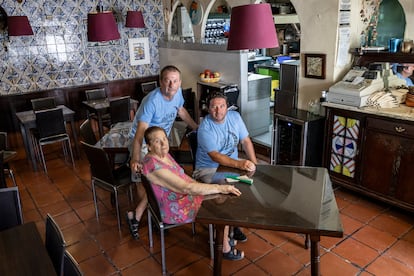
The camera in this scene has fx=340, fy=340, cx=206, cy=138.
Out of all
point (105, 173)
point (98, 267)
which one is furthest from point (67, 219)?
point (98, 267)

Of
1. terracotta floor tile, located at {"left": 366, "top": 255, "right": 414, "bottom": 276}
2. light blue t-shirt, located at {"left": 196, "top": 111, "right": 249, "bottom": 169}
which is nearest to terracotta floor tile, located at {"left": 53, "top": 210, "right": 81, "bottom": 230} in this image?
light blue t-shirt, located at {"left": 196, "top": 111, "right": 249, "bottom": 169}

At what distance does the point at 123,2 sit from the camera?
6.79 m

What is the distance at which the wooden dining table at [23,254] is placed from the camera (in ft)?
5.48

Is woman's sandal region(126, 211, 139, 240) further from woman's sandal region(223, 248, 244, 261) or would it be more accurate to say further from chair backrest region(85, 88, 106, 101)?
chair backrest region(85, 88, 106, 101)

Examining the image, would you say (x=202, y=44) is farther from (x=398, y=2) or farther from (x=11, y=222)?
(x=11, y=222)

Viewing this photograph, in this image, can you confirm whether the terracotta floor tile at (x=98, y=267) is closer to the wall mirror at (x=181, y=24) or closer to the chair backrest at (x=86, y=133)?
the chair backrest at (x=86, y=133)

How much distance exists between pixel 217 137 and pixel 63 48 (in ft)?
15.9

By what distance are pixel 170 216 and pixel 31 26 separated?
5193 mm

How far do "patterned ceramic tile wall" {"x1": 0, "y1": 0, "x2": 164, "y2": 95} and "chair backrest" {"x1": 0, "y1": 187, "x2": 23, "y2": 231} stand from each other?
4648 millimetres

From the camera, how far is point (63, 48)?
6.43 metres

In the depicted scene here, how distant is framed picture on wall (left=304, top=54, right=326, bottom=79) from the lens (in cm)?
409

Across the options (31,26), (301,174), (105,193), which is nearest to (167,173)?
(301,174)

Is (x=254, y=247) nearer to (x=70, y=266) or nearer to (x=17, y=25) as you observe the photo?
(x=70, y=266)

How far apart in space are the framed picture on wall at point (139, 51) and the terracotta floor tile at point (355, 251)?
5.61m
